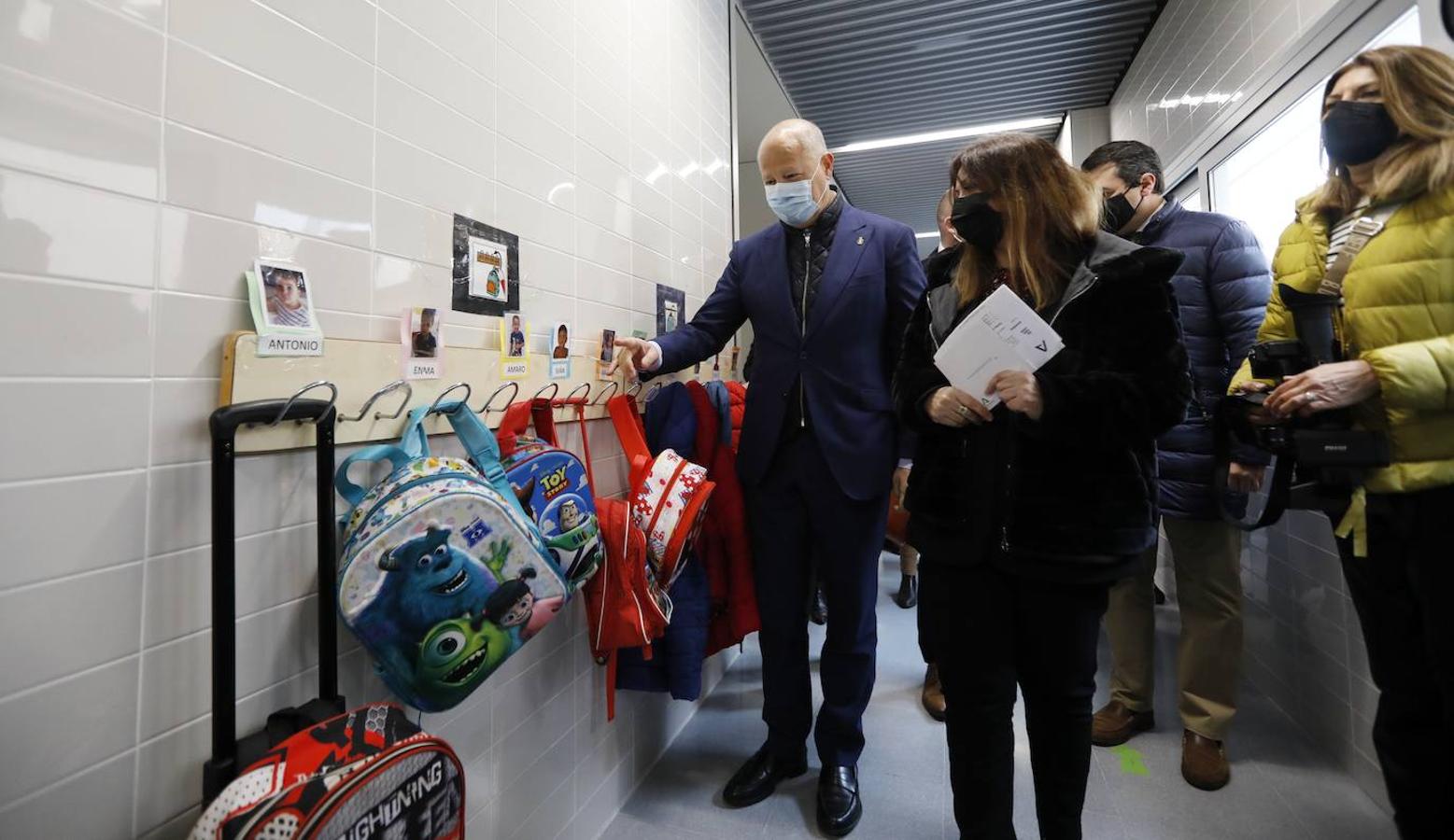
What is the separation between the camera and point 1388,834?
1.40 m

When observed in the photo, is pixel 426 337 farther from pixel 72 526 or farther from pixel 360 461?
pixel 72 526

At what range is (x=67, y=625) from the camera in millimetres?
595

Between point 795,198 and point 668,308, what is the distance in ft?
1.81

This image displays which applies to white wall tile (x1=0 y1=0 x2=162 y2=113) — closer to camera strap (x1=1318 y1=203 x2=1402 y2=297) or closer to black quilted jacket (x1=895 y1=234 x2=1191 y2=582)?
black quilted jacket (x1=895 y1=234 x2=1191 y2=582)

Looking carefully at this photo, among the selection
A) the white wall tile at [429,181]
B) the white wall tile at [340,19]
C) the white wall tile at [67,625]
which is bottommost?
the white wall tile at [67,625]

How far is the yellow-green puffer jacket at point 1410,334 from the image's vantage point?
0.96 m

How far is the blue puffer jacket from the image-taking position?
1.58 metres

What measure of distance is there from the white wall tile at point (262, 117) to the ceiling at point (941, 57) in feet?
9.15

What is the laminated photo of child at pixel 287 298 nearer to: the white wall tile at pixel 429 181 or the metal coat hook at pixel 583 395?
the white wall tile at pixel 429 181

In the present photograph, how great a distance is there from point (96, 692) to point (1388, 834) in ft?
8.07

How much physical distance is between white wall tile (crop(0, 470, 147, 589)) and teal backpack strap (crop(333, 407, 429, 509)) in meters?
0.20

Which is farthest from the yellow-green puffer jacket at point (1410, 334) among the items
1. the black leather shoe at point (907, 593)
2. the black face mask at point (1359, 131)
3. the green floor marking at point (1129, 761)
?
the black leather shoe at point (907, 593)

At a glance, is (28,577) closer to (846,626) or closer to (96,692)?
(96,692)

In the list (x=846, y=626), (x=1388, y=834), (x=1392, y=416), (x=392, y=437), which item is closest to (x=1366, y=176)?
(x=1392, y=416)
